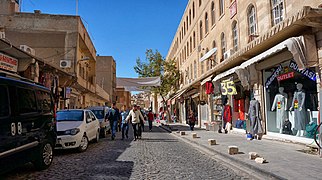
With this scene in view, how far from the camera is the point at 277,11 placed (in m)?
11.1

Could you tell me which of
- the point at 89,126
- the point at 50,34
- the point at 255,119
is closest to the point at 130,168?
the point at 89,126

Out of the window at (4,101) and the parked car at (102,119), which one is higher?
the window at (4,101)

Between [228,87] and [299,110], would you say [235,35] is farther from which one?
[299,110]

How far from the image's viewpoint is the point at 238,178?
559 centimetres

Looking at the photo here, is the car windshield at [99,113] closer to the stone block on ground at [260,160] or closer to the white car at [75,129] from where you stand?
the white car at [75,129]

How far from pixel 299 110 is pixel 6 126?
372 inches

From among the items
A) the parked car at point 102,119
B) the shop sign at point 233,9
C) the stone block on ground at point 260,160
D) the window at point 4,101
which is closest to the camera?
the window at point 4,101

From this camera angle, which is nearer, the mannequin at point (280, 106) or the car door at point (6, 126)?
the car door at point (6, 126)

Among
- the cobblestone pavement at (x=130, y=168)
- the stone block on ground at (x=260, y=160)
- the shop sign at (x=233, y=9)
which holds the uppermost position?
the shop sign at (x=233, y=9)

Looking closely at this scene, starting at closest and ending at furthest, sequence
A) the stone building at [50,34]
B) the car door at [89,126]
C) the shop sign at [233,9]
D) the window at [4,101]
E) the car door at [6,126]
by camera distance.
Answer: the car door at [6,126]
the window at [4,101]
the car door at [89,126]
the shop sign at [233,9]
the stone building at [50,34]

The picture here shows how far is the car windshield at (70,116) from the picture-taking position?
1010 cm

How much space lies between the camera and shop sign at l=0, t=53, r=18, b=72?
36.4ft

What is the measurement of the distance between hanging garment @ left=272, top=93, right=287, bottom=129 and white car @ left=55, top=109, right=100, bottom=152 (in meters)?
7.94

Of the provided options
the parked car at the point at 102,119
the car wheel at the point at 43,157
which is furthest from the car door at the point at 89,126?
the parked car at the point at 102,119
